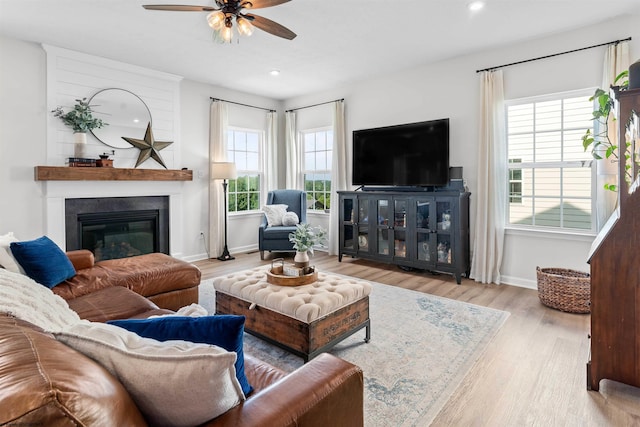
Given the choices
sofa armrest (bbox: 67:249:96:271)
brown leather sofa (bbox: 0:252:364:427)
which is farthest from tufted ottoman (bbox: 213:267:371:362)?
sofa armrest (bbox: 67:249:96:271)

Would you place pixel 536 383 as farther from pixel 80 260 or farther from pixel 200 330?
pixel 80 260

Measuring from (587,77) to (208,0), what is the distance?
374cm

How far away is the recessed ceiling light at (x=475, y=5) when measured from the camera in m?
3.05

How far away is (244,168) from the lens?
614 centimetres

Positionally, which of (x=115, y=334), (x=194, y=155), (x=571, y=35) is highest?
(x=571, y=35)

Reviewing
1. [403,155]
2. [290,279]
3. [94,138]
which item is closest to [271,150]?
[403,155]

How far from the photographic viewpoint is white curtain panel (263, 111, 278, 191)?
20.7 ft

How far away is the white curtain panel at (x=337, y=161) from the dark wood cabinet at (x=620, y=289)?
3886 mm

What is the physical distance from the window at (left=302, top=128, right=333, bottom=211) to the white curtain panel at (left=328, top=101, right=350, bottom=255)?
1.03 ft

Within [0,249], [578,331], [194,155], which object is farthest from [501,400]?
[194,155]

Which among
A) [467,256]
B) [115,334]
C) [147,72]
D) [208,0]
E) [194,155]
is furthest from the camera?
[194,155]

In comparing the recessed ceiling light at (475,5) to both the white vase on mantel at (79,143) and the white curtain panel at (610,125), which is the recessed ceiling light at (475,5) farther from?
the white vase on mantel at (79,143)

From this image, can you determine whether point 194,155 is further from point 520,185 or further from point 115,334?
point 115,334

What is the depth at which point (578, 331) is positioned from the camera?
2.73 meters
